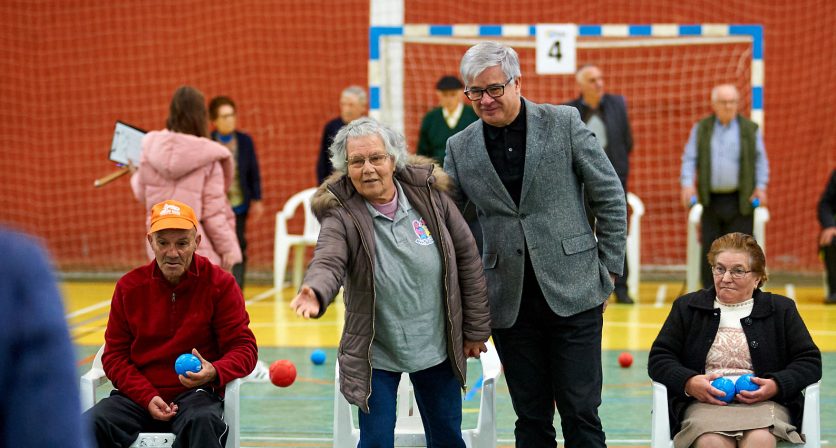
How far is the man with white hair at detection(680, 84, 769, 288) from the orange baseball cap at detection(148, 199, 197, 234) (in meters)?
5.45

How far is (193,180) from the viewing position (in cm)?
600

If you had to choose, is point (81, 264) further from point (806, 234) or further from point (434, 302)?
point (434, 302)

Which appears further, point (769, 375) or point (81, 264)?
point (81, 264)

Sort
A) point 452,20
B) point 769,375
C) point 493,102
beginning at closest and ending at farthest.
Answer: point 493,102
point 769,375
point 452,20

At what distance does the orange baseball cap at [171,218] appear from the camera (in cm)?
407

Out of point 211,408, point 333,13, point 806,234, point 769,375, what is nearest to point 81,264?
point 333,13

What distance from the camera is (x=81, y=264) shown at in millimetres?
11898

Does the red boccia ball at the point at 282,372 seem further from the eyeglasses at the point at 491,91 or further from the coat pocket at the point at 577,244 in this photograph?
the eyeglasses at the point at 491,91

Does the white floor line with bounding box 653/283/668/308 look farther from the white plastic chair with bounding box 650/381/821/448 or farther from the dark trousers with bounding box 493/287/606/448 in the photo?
the dark trousers with bounding box 493/287/606/448

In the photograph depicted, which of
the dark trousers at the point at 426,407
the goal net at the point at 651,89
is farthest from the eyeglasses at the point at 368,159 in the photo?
the goal net at the point at 651,89

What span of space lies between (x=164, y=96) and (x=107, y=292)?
7.29ft

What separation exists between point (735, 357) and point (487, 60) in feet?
4.51

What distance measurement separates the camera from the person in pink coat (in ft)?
19.4

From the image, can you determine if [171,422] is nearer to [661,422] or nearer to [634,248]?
[661,422]
